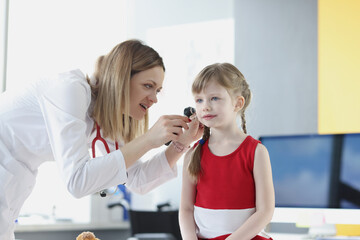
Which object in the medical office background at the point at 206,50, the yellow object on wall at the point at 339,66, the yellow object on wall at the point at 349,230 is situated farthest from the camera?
the medical office background at the point at 206,50

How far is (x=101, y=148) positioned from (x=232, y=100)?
62 centimetres

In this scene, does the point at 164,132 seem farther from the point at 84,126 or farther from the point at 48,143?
the point at 48,143

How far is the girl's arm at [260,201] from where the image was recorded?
1.32m

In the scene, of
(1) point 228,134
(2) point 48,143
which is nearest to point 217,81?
(1) point 228,134

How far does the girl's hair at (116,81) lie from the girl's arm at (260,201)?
494mm

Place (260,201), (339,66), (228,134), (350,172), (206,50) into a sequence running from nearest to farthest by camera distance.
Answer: (260,201)
(228,134)
(350,172)
(339,66)
(206,50)

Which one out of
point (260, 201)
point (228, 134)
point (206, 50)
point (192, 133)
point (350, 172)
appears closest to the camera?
point (260, 201)

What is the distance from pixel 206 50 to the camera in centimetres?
399

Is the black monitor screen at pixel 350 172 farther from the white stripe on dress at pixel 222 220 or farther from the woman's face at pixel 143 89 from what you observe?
the woman's face at pixel 143 89

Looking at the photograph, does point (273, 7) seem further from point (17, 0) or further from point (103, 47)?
point (17, 0)

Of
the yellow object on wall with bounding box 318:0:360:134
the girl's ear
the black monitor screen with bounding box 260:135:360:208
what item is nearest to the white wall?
the yellow object on wall with bounding box 318:0:360:134

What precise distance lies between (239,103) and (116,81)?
0.42 m

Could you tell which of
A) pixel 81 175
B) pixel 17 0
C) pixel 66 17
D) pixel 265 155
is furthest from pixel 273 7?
pixel 81 175

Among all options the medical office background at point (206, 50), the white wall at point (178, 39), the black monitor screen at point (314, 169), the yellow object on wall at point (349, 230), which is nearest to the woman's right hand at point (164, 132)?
the black monitor screen at point (314, 169)
